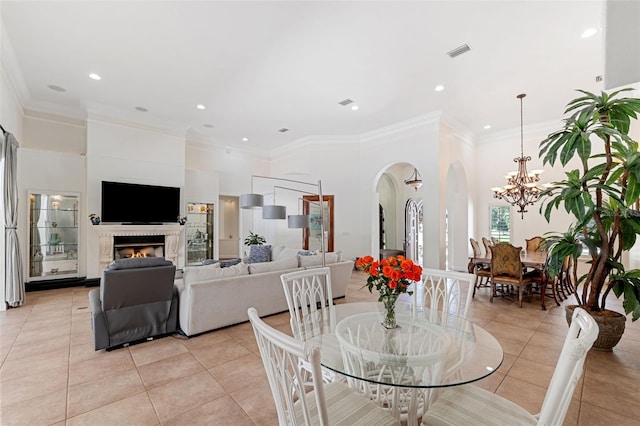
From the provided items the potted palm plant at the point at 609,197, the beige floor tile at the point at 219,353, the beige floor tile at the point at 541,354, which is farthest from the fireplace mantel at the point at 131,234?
the potted palm plant at the point at 609,197

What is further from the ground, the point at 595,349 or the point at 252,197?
the point at 252,197

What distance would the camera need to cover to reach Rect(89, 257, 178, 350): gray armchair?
3.03m

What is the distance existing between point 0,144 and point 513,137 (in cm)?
1050

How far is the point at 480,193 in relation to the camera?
26.7ft

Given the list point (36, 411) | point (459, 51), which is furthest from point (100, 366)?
point (459, 51)

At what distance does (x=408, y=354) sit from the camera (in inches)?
66.2

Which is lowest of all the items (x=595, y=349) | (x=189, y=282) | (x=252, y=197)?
(x=595, y=349)

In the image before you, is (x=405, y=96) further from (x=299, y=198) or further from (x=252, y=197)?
(x=299, y=198)

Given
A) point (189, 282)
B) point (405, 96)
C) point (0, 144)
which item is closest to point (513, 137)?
point (405, 96)

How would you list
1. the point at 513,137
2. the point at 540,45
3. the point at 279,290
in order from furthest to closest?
the point at 513,137 → the point at 279,290 → the point at 540,45

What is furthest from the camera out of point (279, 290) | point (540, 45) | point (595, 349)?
point (279, 290)

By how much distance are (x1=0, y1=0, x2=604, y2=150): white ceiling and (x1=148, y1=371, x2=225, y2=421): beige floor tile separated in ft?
12.6

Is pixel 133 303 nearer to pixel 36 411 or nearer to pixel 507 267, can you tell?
pixel 36 411

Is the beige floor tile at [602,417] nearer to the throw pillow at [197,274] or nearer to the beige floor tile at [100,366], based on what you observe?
the throw pillow at [197,274]
